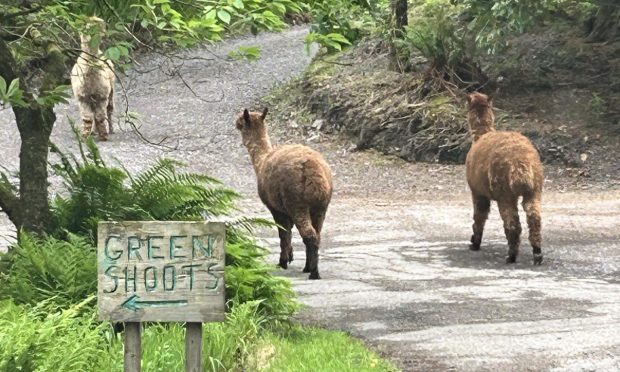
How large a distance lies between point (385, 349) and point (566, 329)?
1.54 meters

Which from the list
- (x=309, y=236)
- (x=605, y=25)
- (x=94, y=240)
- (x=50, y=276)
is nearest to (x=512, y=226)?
(x=309, y=236)

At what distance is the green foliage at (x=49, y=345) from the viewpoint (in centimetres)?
497

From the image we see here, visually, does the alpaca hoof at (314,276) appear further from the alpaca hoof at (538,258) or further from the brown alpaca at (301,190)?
the alpaca hoof at (538,258)

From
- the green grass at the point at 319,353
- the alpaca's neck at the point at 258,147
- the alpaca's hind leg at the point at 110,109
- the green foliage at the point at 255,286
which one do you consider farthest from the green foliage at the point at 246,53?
the alpaca's hind leg at the point at 110,109

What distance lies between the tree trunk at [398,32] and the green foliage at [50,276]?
1590 centimetres

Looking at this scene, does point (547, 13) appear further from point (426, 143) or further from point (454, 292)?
point (454, 292)

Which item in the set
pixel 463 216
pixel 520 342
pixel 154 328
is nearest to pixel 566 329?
pixel 520 342

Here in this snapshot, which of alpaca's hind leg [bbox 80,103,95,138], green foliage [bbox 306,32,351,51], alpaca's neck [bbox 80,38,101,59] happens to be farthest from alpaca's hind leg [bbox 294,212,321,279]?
alpaca's hind leg [bbox 80,103,95,138]

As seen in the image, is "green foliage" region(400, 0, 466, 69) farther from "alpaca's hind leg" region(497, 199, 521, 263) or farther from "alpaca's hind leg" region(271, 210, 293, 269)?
"alpaca's hind leg" region(271, 210, 293, 269)

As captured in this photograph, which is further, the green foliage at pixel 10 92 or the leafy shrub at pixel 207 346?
the leafy shrub at pixel 207 346

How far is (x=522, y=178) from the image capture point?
35.0ft

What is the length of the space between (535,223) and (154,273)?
22.2ft

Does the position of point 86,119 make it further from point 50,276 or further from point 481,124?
point 50,276

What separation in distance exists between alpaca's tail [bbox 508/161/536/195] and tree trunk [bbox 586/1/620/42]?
33.1ft
